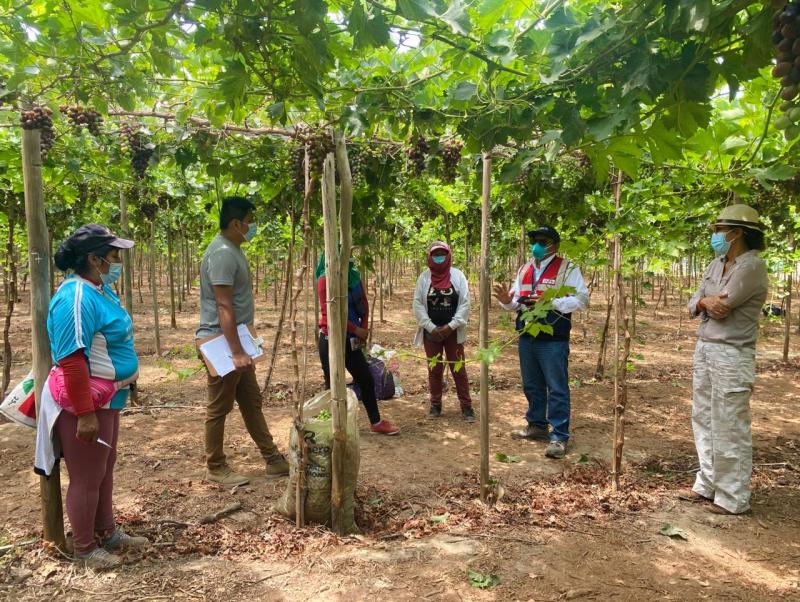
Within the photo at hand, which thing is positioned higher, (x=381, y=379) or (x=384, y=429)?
(x=381, y=379)

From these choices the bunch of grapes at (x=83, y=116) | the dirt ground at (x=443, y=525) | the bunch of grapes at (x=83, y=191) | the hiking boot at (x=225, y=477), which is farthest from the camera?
the bunch of grapes at (x=83, y=191)

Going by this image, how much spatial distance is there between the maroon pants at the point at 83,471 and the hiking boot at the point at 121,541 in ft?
0.34

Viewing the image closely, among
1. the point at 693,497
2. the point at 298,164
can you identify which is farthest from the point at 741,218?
the point at 298,164

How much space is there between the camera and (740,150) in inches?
122

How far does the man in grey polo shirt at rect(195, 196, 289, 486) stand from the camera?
3662 mm

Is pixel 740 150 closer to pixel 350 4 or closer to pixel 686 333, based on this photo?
pixel 350 4

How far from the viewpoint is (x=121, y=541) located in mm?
2990

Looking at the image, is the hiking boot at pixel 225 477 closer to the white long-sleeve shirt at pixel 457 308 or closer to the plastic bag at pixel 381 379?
the plastic bag at pixel 381 379

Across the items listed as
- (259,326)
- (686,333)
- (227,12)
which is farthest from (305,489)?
(686,333)

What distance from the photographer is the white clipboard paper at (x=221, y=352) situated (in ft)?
11.9

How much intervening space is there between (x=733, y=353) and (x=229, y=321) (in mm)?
3365

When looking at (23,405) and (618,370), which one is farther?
(618,370)

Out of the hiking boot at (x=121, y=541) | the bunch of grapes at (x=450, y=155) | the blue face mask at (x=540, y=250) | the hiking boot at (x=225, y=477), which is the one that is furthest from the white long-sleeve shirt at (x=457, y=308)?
the hiking boot at (x=121, y=541)

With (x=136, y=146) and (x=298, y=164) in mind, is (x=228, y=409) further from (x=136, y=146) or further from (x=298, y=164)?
(x=136, y=146)
